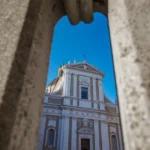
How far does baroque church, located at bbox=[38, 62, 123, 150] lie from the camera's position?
954cm

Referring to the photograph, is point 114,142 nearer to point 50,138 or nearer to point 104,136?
point 104,136

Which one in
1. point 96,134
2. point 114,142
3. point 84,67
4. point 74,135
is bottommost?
point 114,142

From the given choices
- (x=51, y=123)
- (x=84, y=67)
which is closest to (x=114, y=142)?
(x=51, y=123)

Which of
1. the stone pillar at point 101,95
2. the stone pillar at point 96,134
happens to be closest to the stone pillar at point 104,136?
the stone pillar at point 96,134

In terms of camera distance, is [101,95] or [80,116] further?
[101,95]

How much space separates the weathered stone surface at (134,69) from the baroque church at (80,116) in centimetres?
944

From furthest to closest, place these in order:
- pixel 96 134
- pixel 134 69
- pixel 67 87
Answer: pixel 67 87 → pixel 96 134 → pixel 134 69

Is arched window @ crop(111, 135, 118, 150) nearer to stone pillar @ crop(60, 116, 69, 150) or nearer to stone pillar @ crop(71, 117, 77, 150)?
stone pillar @ crop(71, 117, 77, 150)

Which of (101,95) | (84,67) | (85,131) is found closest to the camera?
(85,131)

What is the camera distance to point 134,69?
0.52 m

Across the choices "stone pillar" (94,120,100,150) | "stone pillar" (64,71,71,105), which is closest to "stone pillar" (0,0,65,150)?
"stone pillar" (64,71,71,105)

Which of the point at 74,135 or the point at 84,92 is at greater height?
the point at 84,92

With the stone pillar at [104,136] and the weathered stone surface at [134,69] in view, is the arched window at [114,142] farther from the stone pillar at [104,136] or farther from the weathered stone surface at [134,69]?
the weathered stone surface at [134,69]

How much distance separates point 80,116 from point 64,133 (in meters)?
1.72
